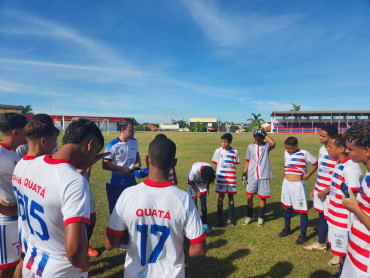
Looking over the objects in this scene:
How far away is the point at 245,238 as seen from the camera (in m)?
4.97

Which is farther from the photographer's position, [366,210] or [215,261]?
[215,261]

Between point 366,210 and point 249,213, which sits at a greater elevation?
point 366,210

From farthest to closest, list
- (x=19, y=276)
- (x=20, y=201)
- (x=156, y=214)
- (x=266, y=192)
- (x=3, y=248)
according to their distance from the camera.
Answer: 1. (x=266, y=192)
2. (x=19, y=276)
3. (x=3, y=248)
4. (x=20, y=201)
5. (x=156, y=214)

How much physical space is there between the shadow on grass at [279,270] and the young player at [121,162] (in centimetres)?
306

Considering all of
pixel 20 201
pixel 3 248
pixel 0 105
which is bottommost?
pixel 3 248

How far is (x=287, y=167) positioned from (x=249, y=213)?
160 centimetres

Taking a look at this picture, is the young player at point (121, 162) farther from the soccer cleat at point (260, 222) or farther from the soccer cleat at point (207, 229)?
the soccer cleat at point (260, 222)

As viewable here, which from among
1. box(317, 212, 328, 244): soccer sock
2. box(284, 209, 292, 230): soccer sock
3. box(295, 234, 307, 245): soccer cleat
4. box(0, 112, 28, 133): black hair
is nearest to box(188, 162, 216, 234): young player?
box(284, 209, 292, 230): soccer sock

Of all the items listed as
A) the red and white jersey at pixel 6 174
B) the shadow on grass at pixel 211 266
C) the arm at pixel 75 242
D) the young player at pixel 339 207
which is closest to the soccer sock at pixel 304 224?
the young player at pixel 339 207

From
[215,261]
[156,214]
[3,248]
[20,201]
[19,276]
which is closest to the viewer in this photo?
[156,214]

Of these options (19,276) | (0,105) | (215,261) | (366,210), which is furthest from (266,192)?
(0,105)

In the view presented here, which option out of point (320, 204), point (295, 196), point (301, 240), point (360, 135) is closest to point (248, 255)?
point (301, 240)

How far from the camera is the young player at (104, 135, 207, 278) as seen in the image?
1.79 meters

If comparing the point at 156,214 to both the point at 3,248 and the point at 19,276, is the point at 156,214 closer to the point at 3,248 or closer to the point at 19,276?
the point at 3,248
